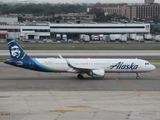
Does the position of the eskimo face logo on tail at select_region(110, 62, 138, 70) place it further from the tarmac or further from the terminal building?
the terminal building

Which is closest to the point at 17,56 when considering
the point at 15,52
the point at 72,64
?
the point at 15,52

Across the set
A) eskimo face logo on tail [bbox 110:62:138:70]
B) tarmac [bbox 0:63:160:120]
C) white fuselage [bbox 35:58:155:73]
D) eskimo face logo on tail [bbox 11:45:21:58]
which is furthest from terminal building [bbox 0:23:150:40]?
eskimo face logo on tail [bbox 110:62:138:70]

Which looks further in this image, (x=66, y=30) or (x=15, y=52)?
(x=66, y=30)

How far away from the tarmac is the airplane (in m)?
1.24

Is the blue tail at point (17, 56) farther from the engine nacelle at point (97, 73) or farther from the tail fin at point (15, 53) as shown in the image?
the engine nacelle at point (97, 73)

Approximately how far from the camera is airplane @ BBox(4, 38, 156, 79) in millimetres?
57750

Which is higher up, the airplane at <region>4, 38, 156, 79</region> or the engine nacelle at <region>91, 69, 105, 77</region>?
the airplane at <region>4, 38, 156, 79</region>

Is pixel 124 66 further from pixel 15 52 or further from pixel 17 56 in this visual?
pixel 15 52

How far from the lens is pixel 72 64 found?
58.7m

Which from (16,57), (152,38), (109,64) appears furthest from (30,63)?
(152,38)
